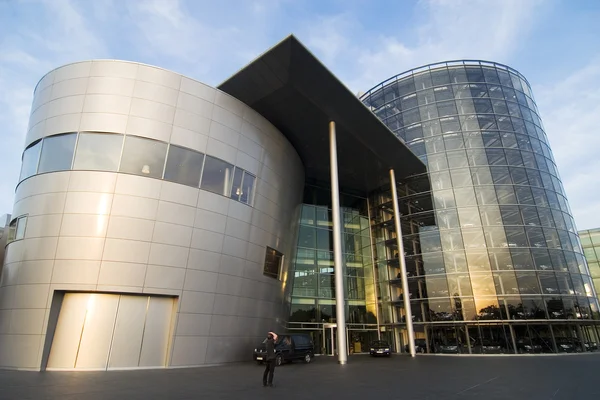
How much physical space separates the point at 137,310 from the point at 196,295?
2.50 metres

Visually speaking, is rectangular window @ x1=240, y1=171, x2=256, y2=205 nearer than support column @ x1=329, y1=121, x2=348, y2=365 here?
No

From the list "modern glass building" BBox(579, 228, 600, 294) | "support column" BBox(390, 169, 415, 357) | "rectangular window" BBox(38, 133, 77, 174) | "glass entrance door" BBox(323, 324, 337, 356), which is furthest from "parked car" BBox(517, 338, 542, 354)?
"rectangular window" BBox(38, 133, 77, 174)

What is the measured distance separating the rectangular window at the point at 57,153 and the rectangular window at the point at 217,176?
5.86 meters

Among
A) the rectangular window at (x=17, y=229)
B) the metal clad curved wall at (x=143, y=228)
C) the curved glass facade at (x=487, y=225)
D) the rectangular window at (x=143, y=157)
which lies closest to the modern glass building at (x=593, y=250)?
the curved glass facade at (x=487, y=225)

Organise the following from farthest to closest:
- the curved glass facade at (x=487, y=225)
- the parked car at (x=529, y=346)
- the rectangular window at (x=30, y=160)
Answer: the curved glass facade at (x=487, y=225) < the parked car at (x=529, y=346) < the rectangular window at (x=30, y=160)

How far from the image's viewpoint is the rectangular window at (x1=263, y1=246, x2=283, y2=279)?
1953 centimetres

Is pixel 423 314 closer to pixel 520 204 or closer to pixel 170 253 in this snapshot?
pixel 520 204

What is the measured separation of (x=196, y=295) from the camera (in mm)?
15617

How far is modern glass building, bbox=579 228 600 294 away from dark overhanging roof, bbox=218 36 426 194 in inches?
1213

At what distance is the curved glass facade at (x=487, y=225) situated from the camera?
75.4 ft

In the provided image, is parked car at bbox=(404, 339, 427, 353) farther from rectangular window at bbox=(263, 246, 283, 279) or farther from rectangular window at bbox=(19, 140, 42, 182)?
rectangular window at bbox=(19, 140, 42, 182)

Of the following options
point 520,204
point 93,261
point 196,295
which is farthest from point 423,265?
point 93,261

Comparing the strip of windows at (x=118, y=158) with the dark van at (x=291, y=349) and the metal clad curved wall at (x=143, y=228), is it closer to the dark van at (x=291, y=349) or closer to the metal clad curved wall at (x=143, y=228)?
the metal clad curved wall at (x=143, y=228)

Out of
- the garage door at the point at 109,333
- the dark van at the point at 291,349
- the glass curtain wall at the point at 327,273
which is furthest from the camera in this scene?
the glass curtain wall at the point at 327,273
